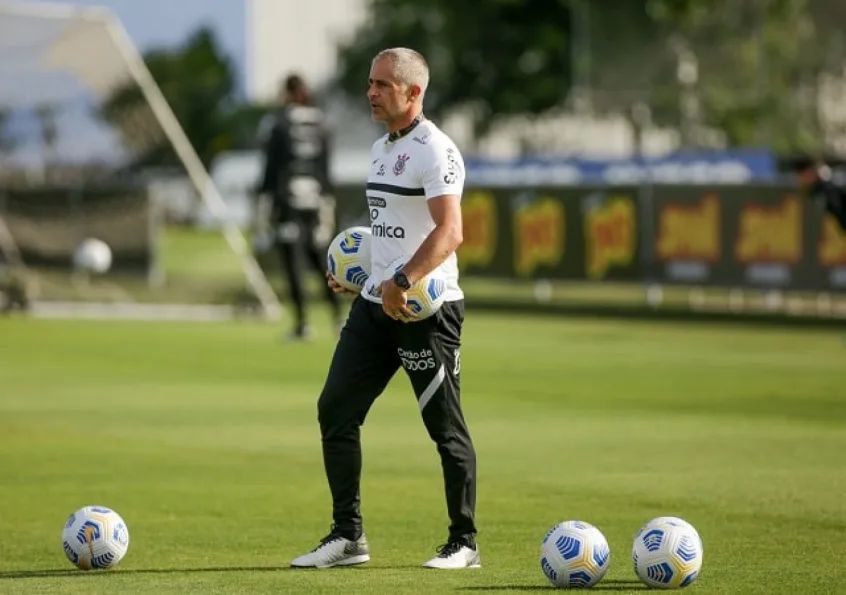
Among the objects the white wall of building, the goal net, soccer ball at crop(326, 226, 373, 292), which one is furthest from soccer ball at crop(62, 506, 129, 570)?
the white wall of building

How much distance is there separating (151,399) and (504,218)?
1363 cm

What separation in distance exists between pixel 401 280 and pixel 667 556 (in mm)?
1616

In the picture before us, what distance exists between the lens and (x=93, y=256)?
86.0 ft

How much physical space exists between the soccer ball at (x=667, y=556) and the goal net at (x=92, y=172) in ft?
59.8

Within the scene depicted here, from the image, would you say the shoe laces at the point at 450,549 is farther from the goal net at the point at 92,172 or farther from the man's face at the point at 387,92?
the goal net at the point at 92,172

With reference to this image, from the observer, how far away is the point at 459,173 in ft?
27.6

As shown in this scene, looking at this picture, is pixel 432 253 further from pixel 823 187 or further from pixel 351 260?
pixel 823 187

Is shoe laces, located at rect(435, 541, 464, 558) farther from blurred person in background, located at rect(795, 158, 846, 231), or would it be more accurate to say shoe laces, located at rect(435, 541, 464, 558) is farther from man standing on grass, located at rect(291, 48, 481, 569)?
blurred person in background, located at rect(795, 158, 846, 231)

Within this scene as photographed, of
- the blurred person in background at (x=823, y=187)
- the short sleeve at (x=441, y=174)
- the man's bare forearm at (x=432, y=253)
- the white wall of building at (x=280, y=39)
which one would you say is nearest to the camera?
the man's bare forearm at (x=432, y=253)

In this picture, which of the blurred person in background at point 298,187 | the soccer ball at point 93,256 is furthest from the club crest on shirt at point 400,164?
the soccer ball at point 93,256

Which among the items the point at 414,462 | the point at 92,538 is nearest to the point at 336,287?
the point at 92,538

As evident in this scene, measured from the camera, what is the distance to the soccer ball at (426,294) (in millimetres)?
8281

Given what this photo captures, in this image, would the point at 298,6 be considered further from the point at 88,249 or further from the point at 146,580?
the point at 146,580

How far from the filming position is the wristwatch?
8.21 meters
